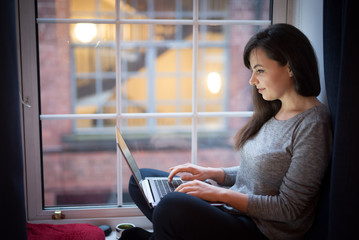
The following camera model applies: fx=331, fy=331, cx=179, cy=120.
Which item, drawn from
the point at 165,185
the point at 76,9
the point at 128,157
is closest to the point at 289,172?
the point at 165,185

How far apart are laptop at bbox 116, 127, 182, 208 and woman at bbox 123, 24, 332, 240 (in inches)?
6.2

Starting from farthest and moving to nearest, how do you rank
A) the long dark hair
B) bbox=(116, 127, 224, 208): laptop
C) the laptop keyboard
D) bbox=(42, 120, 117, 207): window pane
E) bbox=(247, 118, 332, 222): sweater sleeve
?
bbox=(42, 120, 117, 207): window pane
the laptop keyboard
bbox=(116, 127, 224, 208): laptop
the long dark hair
bbox=(247, 118, 332, 222): sweater sleeve

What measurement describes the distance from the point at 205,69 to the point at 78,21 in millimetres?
799

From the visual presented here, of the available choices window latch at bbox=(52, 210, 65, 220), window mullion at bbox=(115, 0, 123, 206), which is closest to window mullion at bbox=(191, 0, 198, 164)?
window mullion at bbox=(115, 0, 123, 206)

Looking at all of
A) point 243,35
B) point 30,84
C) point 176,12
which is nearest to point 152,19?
point 176,12

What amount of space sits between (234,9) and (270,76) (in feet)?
2.46

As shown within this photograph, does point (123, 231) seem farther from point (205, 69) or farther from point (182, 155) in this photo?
point (205, 69)

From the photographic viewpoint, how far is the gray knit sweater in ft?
4.17

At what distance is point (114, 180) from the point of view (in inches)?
83.0

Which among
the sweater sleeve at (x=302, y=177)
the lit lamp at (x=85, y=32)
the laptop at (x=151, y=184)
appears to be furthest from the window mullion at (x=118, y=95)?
Result: the sweater sleeve at (x=302, y=177)

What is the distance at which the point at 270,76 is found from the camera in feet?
4.75

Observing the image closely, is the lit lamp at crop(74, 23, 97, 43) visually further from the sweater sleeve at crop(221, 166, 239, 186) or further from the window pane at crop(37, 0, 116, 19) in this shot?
the sweater sleeve at crop(221, 166, 239, 186)

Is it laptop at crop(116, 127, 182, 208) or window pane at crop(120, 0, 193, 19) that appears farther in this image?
window pane at crop(120, 0, 193, 19)

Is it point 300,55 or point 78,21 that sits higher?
point 78,21
